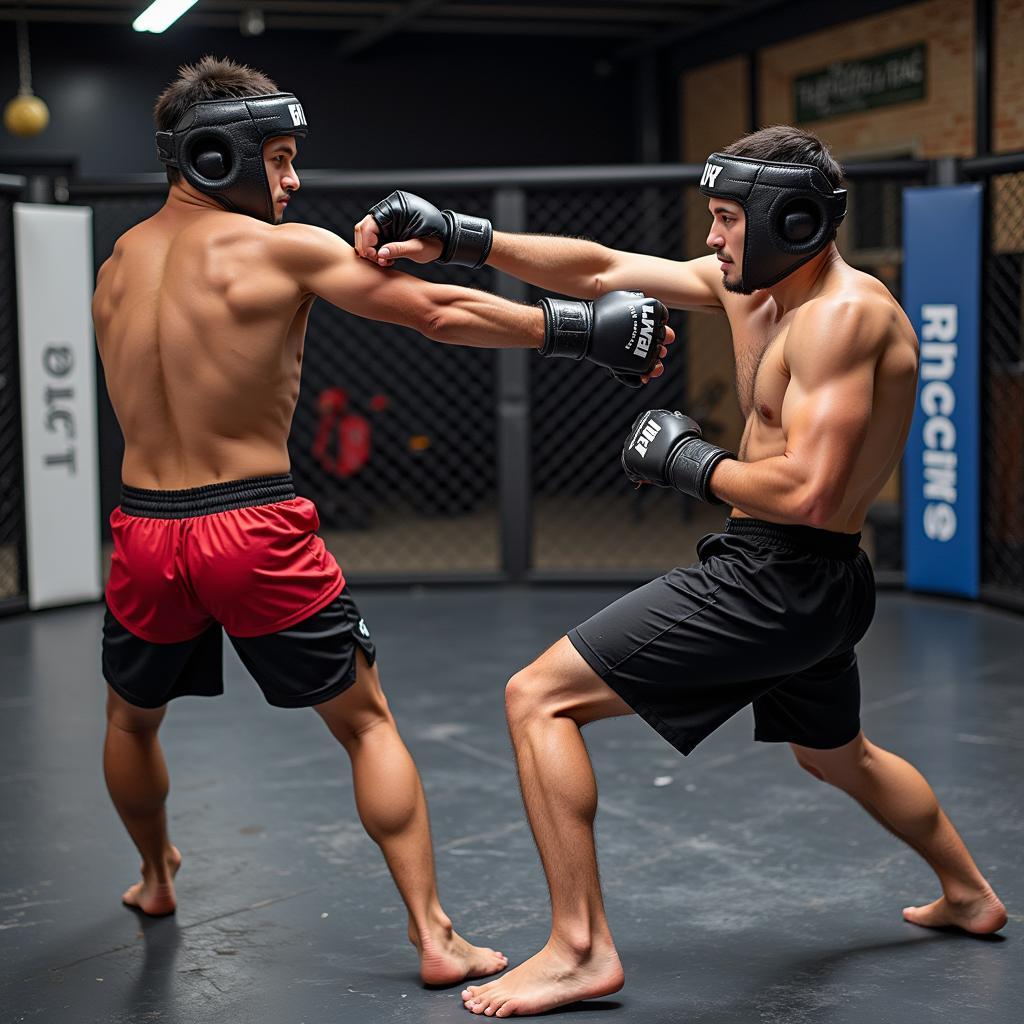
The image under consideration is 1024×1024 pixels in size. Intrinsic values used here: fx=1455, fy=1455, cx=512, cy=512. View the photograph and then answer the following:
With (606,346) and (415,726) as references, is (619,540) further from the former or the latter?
(606,346)

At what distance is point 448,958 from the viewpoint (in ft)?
7.80

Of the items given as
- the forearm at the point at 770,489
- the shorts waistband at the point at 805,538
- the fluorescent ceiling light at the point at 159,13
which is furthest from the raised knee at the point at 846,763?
the fluorescent ceiling light at the point at 159,13

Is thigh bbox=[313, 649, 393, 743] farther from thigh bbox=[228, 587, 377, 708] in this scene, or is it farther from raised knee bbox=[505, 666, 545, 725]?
raised knee bbox=[505, 666, 545, 725]

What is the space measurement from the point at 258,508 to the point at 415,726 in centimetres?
173

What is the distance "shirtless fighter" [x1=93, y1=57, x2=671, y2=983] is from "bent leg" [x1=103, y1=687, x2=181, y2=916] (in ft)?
0.47

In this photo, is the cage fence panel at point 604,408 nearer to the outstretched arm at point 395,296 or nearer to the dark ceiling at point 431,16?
the dark ceiling at point 431,16

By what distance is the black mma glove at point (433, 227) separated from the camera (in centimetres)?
240

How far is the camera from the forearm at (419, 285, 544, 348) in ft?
7.86

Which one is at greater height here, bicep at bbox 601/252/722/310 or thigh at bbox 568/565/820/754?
bicep at bbox 601/252/722/310

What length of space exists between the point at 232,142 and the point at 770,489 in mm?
1031

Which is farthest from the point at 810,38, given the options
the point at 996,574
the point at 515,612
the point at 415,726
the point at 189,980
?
the point at 189,980

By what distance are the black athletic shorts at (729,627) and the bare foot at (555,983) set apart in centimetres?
36

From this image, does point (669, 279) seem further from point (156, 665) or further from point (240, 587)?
point (156, 665)

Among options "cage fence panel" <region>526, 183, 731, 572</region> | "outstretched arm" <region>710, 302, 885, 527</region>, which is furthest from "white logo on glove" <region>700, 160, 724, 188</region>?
"cage fence panel" <region>526, 183, 731, 572</region>
